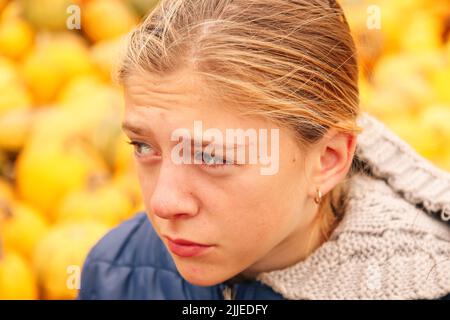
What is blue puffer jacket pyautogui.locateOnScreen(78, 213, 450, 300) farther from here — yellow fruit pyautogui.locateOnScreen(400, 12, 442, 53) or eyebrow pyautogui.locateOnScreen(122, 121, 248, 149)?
yellow fruit pyautogui.locateOnScreen(400, 12, 442, 53)

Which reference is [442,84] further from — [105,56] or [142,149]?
[142,149]

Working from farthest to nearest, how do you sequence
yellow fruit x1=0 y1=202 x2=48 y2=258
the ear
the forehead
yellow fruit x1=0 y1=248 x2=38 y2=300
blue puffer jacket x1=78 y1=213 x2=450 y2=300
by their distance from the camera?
1. yellow fruit x1=0 y1=202 x2=48 y2=258
2. yellow fruit x1=0 y1=248 x2=38 y2=300
3. blue puffer jacket x1=78 y1=213 x2=450 y2=300
4. the ear
5. the forehead

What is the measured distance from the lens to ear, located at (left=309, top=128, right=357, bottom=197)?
109cm

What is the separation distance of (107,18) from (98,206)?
0.72 metres

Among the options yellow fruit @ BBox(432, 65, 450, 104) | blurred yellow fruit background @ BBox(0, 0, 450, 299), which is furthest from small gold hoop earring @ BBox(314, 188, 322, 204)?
yellow fruit @ BBox(432, 65, 450, 104)

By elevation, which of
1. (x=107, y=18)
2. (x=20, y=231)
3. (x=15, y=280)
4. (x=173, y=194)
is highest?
(x=107, y=18)

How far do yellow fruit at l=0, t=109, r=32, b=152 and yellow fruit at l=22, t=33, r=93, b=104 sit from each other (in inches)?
6.7

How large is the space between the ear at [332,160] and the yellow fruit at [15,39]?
4.64 feet

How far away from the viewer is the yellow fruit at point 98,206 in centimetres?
173

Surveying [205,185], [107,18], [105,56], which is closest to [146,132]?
[205,185]

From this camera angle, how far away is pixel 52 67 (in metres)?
2.10

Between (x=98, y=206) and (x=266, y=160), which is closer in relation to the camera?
(x=266, y=160)

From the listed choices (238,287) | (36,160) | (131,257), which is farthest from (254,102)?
(36,160)

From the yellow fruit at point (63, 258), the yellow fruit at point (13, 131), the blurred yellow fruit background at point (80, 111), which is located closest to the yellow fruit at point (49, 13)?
the blurred yellow fruit background at point (80, 111)
